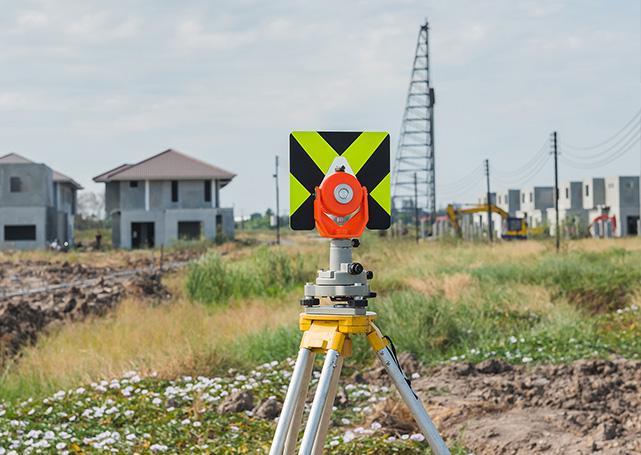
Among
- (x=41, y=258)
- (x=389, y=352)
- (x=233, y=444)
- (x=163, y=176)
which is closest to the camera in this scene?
(x=389, y=352)

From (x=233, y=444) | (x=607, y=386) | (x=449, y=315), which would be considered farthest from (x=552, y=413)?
(x=449, y=315)

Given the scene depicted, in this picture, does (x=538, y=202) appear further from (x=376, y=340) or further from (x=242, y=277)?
(x=376, y=340)

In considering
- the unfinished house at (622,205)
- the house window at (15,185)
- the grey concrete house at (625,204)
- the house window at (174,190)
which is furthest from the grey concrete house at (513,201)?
the house window at (15,185)

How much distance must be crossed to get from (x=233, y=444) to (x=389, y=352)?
7.13 feet

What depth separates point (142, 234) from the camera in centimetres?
4641

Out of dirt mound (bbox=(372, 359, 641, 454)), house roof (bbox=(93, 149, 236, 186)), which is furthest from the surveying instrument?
house roof (bbox=(93, 149, 236, 186))

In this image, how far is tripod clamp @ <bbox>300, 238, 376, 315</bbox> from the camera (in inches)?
118

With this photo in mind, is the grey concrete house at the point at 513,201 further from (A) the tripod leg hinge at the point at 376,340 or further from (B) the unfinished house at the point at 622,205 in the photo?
(A) the tripod leg hinge at the point at 376,340

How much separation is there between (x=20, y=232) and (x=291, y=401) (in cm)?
4401

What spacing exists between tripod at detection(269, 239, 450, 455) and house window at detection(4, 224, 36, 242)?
4342 centimetres

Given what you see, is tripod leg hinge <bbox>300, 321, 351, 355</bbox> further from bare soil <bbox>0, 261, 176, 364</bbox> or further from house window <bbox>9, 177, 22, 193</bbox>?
house window <bbox>9, 177, 22, 193</bbox>

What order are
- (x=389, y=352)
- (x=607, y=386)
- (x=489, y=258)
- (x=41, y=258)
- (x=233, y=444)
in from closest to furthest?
(x=389, y=352) → (x=233, y=444) → (x=607, y=386) → (x=489, y=258) → (x=41, y=258)

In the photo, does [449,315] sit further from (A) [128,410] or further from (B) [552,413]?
(A) [128,410]

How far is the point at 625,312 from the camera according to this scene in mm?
9891
